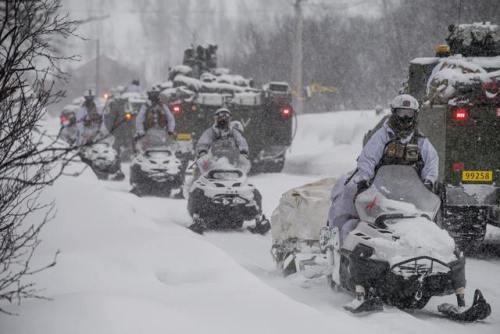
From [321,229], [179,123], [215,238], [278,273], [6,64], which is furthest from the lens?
[179,123]

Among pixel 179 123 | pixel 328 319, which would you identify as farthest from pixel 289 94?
pixel 328 319

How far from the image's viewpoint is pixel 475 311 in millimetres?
5891

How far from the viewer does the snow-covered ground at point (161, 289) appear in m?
4.37

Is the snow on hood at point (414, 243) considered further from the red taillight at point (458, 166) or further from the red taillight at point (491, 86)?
the red taillight at point (491, 86)

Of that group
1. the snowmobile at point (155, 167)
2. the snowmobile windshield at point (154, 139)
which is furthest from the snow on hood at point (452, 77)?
the snowmobile windshield at point (154, 139)

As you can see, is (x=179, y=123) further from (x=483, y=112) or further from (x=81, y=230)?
(x=81, y=230)

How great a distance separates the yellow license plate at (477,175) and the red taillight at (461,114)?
645 mm

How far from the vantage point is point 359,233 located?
248 inches

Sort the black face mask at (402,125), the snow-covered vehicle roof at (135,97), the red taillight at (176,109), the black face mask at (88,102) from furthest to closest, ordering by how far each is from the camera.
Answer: the snow-covered vehicle roof at (135,97) → the red taillight at (176,109) → the black face mask at (88,102) → the black face mask at (402,125)

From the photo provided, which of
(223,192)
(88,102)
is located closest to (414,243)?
(223,192)

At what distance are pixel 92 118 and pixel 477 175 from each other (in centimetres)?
1085

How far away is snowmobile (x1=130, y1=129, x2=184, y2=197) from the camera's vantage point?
45.2 ft

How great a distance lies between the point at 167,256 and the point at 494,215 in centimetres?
458

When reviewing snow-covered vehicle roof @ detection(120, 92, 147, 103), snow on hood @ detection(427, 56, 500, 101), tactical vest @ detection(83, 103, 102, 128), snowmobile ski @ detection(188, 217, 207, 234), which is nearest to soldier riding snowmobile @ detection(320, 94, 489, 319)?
snow on hood @ detection(427, 56, 500, 101)
